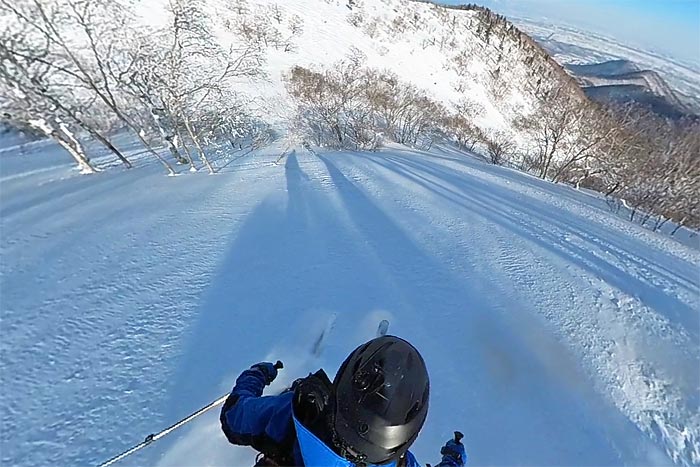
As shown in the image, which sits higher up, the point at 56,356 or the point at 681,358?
the point at 56,356

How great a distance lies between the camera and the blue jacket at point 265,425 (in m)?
1.86

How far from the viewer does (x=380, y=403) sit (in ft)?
4.70

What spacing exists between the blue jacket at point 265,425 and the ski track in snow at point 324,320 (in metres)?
1.43

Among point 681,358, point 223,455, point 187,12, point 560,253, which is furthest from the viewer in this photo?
point 187,12

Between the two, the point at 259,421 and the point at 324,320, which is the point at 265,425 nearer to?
the point at 259,421

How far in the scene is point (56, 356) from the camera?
4.23 meters

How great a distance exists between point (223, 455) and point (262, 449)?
1.68 meters

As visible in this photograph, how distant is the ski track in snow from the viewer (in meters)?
3.85

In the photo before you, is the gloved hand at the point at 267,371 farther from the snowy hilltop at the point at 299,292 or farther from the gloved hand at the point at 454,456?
the gloved hand at the point at 454,456

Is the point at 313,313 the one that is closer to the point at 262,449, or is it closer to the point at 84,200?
the point at 262,449

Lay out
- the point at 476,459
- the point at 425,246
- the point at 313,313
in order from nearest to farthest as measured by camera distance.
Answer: the point at 476,459 < the point at 313,313 < the point at 425,246

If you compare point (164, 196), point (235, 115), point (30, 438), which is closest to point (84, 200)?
point (164, 196)

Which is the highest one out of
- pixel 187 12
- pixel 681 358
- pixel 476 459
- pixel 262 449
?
pixel 187 12

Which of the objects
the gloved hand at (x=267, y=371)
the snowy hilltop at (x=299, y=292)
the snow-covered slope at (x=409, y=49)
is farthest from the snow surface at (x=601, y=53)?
the gloved hand at (x=267, y=371)
